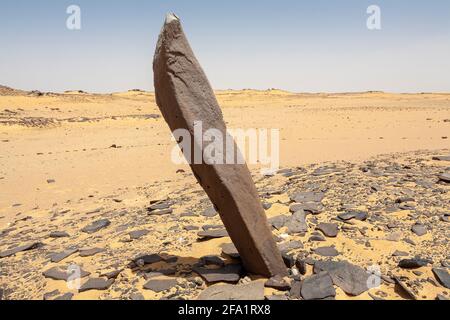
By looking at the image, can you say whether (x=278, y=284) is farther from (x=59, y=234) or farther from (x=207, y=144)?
(x=59, y=234)

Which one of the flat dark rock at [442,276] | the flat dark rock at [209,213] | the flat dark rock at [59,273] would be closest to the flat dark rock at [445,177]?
the flat dark rock at [442,276]

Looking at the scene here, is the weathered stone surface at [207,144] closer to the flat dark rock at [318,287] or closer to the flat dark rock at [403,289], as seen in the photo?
the flat dark rock at [318,287]

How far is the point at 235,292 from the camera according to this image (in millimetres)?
3250

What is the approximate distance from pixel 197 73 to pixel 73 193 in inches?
236

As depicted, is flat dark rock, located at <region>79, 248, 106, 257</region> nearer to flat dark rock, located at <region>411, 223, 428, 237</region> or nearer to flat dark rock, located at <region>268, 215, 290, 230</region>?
flat dark rock, located at <region>268, 215, 290, 230</region>

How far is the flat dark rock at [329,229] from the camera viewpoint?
14.5 feet

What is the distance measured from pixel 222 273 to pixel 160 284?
0.63 m

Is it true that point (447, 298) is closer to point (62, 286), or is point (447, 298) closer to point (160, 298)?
point (160, 298)

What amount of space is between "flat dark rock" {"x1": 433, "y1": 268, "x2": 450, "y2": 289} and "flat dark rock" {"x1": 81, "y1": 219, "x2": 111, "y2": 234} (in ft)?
14.9

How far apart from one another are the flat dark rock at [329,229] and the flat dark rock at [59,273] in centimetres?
285

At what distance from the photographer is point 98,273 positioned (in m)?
3.98

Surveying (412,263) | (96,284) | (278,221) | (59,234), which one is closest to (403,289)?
(412,263)

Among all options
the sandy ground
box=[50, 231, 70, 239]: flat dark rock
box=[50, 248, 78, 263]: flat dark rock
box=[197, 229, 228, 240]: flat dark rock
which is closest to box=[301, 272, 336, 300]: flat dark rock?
the sandy ground
